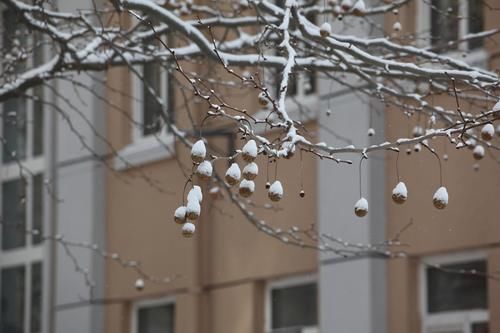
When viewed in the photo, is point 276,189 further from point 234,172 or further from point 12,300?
point 12,300

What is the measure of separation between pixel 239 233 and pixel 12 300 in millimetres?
5127

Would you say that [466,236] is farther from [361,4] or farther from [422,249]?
[361,4]

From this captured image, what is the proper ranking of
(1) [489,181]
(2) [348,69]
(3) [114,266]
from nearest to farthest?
(2) [348,69] < (1) [489,181] < (3) [114,266]

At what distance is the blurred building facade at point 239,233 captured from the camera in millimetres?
15039

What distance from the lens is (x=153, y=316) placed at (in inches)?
763

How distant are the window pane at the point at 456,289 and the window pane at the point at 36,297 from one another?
699cm

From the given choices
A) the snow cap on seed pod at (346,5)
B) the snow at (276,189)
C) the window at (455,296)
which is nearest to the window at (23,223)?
the window at (455,296)

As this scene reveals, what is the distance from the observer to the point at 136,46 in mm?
13141

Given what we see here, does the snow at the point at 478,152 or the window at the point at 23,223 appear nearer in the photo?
the snow at the point at 478,152

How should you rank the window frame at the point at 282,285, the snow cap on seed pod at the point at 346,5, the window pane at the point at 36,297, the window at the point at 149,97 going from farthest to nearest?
the window pane at the point at 36,297 → the window at the point at 149,97 → the window frame at the point at 282,285 → the snow cap on seed pod at the point at 346,5

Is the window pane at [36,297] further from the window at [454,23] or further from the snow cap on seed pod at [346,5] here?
the snow cap on seed pod at [346,5]

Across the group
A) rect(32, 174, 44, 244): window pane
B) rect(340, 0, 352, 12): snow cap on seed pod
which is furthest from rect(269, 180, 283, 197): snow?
rect(32, 174, 44, 244): window pane

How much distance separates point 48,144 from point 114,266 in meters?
2.22

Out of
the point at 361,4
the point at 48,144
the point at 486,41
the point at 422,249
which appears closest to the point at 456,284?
the point at 422,249
